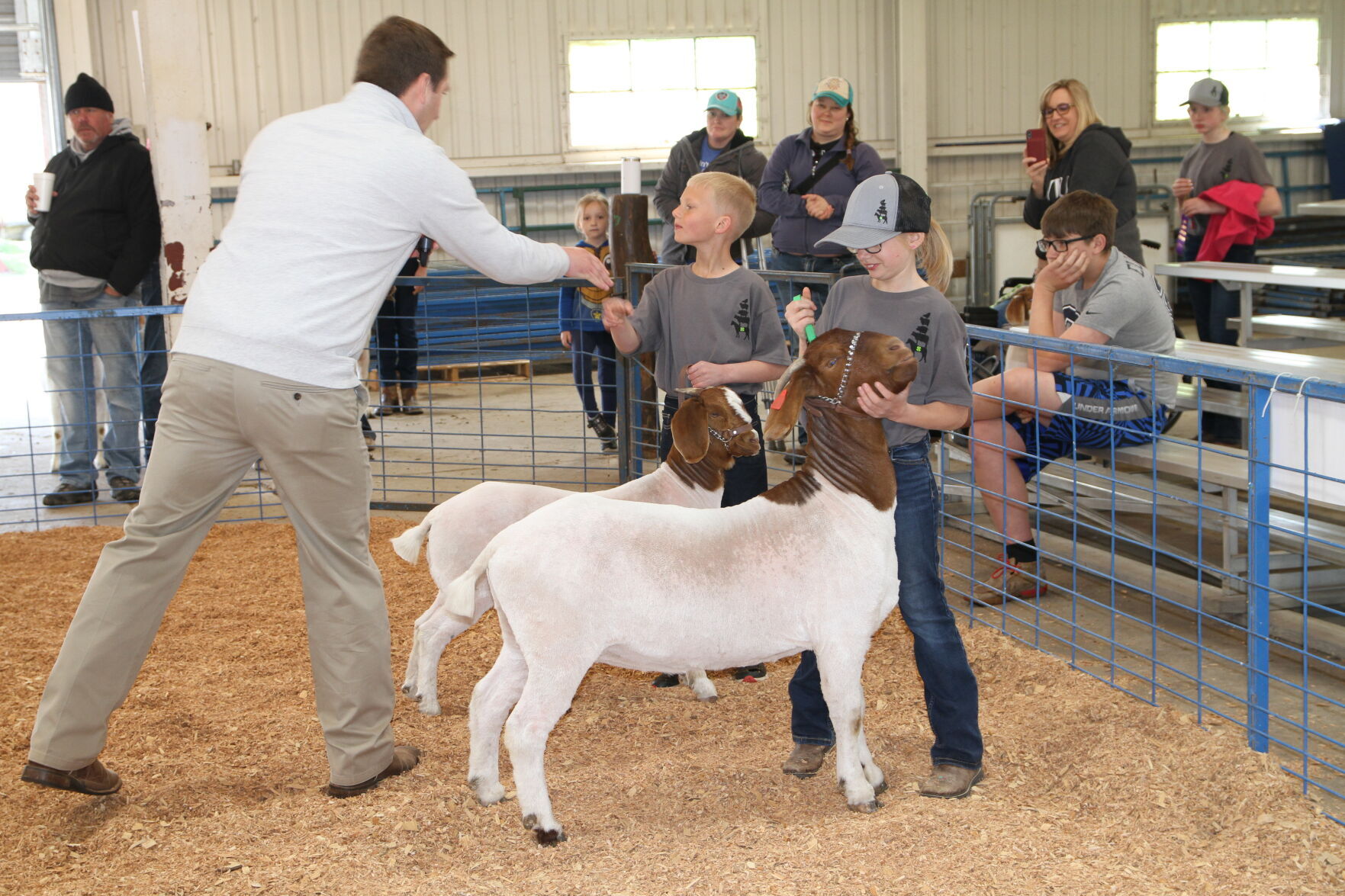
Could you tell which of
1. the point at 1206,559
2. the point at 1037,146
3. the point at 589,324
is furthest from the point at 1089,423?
the point at 589,324

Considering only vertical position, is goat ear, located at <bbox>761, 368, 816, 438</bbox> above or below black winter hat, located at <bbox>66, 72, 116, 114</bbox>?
below

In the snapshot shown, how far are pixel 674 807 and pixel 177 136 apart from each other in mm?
5785

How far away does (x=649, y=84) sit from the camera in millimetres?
15492

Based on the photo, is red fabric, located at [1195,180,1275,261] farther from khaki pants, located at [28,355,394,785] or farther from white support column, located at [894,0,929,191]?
white support column, located at [894,0,929,191]

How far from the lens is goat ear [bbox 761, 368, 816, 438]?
334cm

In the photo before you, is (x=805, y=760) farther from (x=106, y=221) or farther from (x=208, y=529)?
(x=106, y=221)

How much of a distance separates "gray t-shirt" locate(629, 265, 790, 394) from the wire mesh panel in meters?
0.85

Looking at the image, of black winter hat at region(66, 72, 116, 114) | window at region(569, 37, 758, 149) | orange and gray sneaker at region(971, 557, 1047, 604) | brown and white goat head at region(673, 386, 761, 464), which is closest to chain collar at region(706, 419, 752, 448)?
brown and white goat head at region(673, 386, 761, 464)

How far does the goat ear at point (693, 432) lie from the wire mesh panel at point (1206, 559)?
1.28 meters

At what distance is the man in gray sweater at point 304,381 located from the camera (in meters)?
3.44

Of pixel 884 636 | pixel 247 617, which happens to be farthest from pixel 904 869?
pixel 247 617

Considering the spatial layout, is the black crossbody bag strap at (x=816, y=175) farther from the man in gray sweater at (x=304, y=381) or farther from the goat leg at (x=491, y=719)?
the goat leg at (x=491, y=719)

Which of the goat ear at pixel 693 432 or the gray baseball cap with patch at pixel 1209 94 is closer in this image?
the goat ear at pixel 693 432

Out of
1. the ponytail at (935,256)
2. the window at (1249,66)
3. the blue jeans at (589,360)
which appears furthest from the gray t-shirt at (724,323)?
the window at (1249,66)
